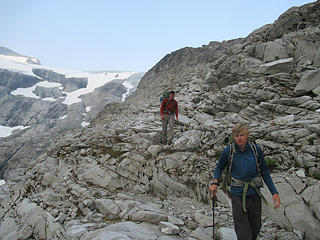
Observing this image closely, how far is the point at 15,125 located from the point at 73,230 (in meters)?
178

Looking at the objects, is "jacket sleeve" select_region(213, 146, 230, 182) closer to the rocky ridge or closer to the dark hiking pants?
the dark hiking pants

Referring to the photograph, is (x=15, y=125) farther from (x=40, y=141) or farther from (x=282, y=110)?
(x=282, y=110)

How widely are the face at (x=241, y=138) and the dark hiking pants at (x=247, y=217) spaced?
3.87 ft

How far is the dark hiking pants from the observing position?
3982 mm

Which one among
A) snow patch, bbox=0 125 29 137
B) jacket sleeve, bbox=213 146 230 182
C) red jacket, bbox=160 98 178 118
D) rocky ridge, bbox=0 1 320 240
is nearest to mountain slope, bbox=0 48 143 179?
snow patch, bbox=0 125 29 137

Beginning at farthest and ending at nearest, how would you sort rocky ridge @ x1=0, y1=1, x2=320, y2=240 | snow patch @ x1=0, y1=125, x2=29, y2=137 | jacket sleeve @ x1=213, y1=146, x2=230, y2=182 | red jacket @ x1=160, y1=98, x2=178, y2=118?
snow patch @ x1=0, y1=125, x2=29, y2=137
red jacket @ x1=160, y1=98, x2=178, y2=118
rocky ridge @ x1=0, y1=1, x2=320, y2=240
jacket sleeve @ x1=213, y1=146, x2=230, y2=182

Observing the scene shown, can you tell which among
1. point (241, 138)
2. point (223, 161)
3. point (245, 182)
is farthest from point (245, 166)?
point (241, 138)

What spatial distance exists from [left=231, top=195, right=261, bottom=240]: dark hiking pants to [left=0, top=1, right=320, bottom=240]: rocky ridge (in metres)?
1.43

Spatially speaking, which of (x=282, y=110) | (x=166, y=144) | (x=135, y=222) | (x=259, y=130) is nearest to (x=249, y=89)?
(x=282, y=110)

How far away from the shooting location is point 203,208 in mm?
7129

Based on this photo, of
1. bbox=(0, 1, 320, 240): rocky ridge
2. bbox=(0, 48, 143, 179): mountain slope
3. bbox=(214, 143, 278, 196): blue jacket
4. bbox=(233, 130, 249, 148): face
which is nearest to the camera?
bbox=(233, 130, 249, 148): face

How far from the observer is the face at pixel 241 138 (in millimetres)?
3898

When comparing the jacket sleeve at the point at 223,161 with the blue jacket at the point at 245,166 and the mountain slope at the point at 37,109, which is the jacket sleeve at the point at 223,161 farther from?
the mountain slope at the point at 37,109

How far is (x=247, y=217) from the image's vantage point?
401 cm
